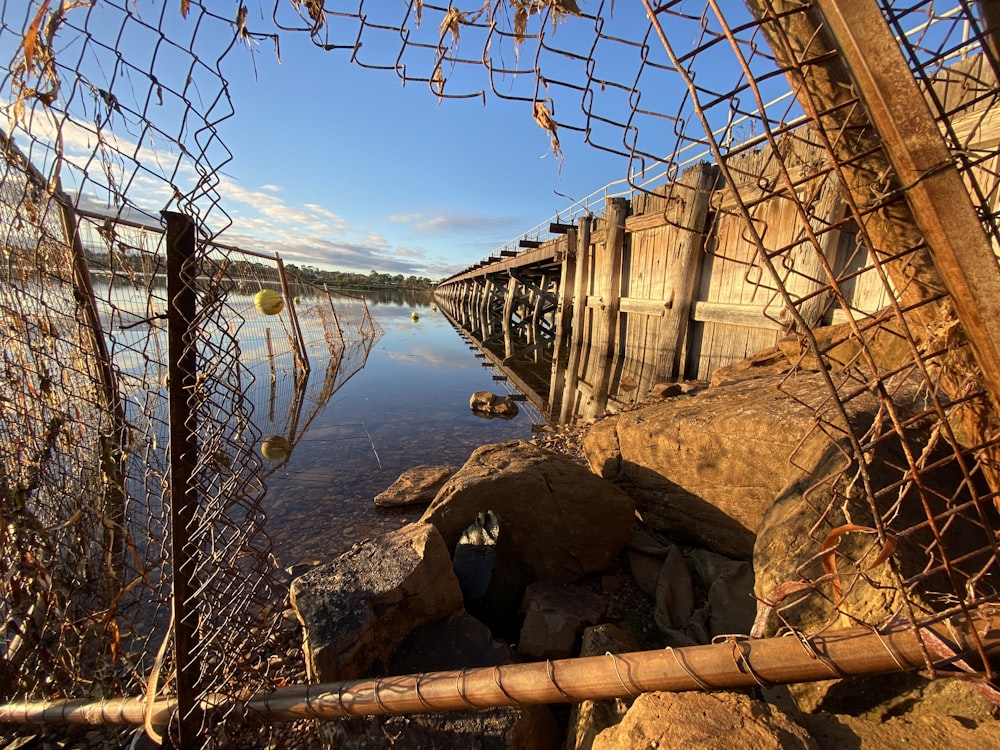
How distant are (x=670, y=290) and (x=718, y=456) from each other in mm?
5339

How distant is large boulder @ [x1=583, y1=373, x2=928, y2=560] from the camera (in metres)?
3.21

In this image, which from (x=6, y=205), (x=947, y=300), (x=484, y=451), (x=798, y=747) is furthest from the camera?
(x=484, y=451)

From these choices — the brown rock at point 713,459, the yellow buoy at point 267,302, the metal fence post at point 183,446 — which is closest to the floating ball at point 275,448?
the yellow buoy at point 267,302

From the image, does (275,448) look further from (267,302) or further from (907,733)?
(907,733)

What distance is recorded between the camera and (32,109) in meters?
1.52

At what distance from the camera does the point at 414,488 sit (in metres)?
5.41

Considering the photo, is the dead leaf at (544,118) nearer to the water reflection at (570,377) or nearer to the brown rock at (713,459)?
the brown rock at (713,459)

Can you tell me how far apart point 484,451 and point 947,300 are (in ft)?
12.4

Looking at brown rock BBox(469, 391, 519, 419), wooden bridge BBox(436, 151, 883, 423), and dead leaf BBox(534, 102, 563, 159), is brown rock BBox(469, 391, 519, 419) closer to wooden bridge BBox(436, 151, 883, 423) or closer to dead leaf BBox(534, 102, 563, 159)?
wooden bridge BBox(436, 151, 883, 423)

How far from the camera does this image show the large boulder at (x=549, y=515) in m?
3.34

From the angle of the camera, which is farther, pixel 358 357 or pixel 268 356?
pixel 358 357

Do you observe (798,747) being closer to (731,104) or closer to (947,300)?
(947,300)

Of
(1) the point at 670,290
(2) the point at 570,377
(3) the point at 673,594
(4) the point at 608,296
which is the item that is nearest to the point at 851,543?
(3) the point at 673,594

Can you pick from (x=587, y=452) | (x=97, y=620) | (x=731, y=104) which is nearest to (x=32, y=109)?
(x=731, y=104)
